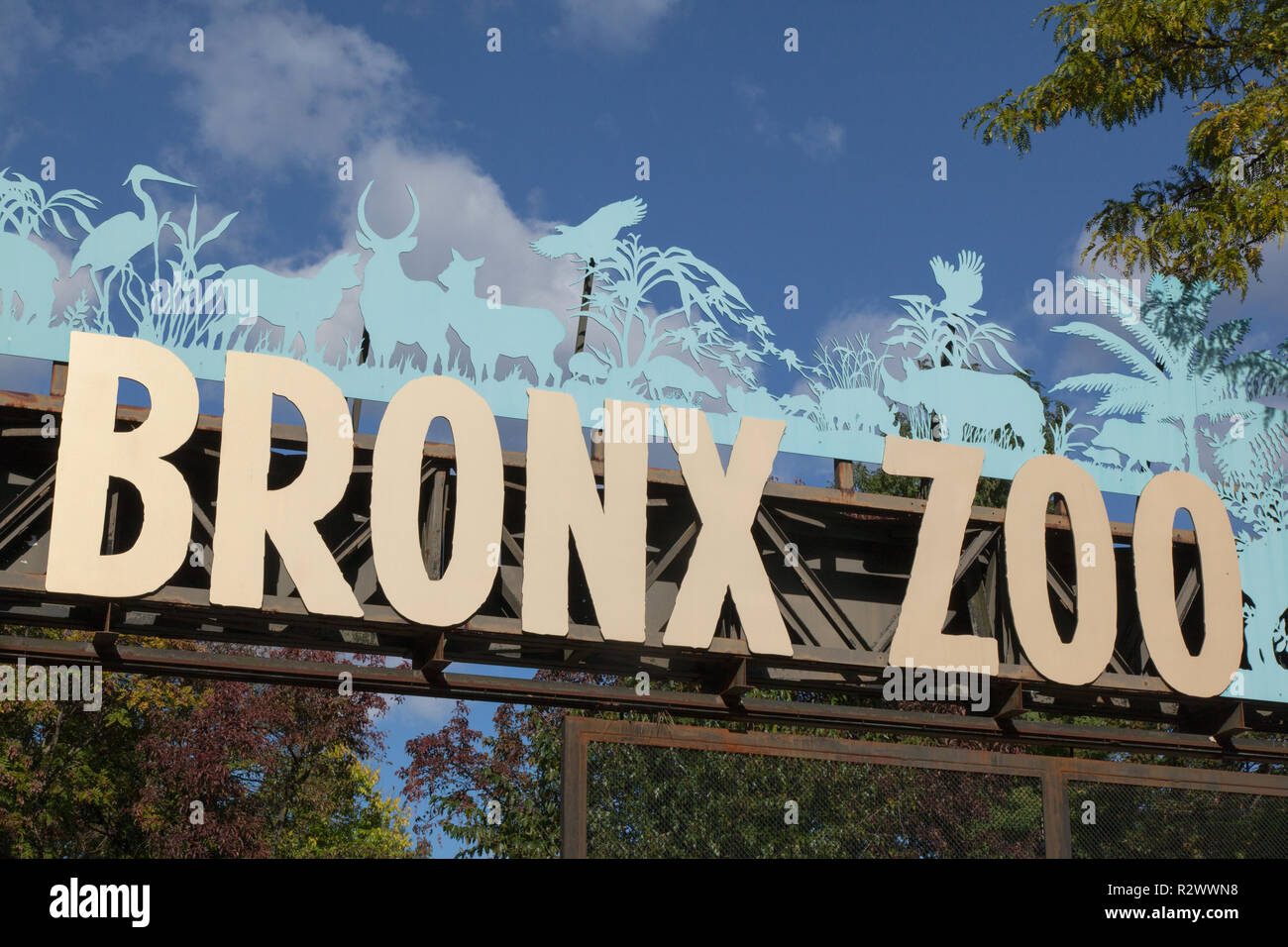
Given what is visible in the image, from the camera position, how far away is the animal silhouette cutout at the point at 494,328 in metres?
11.3

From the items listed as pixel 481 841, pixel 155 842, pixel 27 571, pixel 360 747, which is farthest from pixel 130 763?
pixel 27 571

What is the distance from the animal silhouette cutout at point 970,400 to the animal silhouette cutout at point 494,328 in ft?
9.95

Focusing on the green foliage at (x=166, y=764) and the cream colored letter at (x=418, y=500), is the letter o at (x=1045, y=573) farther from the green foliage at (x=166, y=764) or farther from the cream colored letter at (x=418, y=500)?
the green foliage at (x=166, y=764)

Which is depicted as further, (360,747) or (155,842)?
(360,747)

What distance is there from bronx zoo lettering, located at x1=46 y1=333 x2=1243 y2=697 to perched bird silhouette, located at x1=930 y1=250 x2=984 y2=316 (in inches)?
67.6

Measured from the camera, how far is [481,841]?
21844mm

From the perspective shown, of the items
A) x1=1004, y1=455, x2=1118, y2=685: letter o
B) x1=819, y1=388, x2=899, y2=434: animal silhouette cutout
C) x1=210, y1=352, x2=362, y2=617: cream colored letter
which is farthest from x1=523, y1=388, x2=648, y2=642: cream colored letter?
x1=1004, y1=455, x2=1118, y2=685: letter o

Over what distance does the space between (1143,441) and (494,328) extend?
6045 mm

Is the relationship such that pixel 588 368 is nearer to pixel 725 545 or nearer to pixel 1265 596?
pixel 725 545

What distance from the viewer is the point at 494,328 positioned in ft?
37.2

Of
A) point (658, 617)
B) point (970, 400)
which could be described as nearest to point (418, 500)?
point (658, 617)

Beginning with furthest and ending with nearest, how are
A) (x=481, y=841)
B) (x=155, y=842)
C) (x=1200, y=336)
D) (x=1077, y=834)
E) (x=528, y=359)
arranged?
(x=155, y=842) → (x=481, y=841) → (x=1200, y=336) → (x=528, y=359) → (x=1077, y=834)

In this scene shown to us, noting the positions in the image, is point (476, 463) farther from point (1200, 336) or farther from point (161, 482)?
point (1200, 336)
